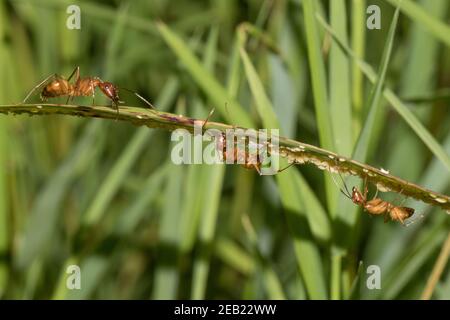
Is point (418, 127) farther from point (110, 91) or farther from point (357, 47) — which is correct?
point (110, 91)

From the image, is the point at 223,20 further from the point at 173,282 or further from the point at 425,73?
the point at 173,282

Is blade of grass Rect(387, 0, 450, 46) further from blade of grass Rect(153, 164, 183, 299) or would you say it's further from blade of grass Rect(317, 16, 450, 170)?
blade of grass Rect(153, 164, 183, 299)

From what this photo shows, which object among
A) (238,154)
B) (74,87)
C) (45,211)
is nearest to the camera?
(238,154)

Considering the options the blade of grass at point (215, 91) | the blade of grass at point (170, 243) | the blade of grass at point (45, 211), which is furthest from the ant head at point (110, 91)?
the blade of grass at point (45, 211)

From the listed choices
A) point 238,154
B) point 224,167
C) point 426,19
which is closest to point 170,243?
point 224,167

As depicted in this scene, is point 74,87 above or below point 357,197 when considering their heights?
above

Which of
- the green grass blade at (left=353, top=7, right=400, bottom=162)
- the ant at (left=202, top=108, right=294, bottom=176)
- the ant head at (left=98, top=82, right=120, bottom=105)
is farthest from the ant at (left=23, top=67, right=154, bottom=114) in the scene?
the green grass blade at (left=353, top=7, right=400, bottom=162)

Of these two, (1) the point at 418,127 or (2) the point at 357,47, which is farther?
(2) the point at 357,47
